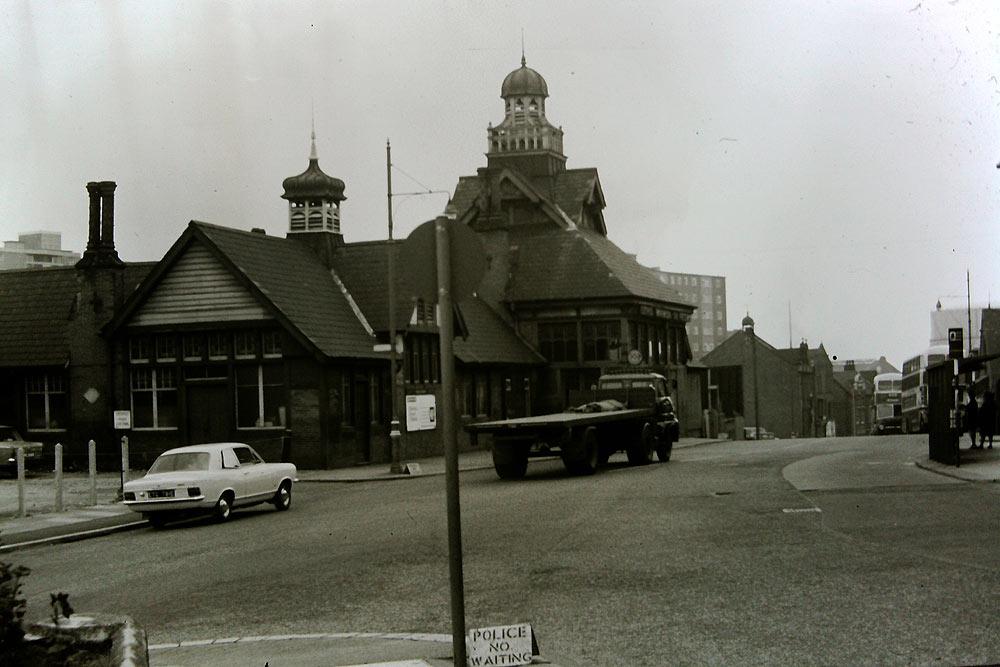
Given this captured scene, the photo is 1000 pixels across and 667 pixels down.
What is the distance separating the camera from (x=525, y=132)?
64.8 m

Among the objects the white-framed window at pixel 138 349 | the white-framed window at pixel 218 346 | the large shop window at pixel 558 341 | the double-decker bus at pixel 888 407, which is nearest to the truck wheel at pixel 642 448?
the white-framed window at pixel 218 346

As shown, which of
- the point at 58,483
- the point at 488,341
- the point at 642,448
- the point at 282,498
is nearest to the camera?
the point at 282,498

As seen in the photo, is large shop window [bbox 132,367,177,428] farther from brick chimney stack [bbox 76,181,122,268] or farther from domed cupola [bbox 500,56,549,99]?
domed cupola [bbox 500,56,549,99]

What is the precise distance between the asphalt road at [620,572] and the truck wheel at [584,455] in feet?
15.6

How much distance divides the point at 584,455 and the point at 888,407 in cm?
6993

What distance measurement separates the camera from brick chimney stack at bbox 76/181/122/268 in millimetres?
39906

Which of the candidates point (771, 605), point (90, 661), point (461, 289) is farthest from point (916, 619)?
point (90, 661)

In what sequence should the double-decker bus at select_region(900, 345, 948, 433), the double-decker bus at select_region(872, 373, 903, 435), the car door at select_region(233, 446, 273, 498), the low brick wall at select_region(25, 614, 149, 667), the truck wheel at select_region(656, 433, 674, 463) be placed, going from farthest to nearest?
the double-decker bus at select_region(872, 373, 903, 435) < the double-decker bus at select_region(900, 345, 948, 433) < the truck wheel at select_region(656, 433, 674, 463) < the car door at select_region(233, 446, 273, 498) < the low brick wall at select_region(25, 614, 149, 667)

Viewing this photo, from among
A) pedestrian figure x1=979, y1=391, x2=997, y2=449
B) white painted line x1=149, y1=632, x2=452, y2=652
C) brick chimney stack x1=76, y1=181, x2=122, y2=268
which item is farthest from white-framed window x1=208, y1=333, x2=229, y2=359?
white painted line x1=149, y1=632, x2=452, y2=652

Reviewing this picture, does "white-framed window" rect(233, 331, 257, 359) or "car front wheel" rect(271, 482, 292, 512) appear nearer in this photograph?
"car front wheel" rect(271, 482, 292, 512)

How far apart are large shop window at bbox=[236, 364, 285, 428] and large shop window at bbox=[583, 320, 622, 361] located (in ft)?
70.5

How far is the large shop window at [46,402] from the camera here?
40.8 meters

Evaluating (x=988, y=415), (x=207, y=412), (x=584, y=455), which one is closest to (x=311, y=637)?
(x=584, y=455)

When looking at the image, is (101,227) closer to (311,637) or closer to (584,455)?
(584,455)
